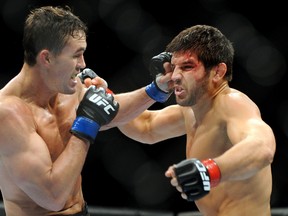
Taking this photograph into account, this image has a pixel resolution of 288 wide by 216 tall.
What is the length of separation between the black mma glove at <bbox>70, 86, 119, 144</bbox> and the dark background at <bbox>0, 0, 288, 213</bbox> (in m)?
1.14

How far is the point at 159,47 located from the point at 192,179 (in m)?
1.68

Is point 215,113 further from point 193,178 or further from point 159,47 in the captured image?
point 159,47

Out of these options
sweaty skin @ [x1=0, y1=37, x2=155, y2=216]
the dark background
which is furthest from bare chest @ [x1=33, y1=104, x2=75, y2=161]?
the dark background

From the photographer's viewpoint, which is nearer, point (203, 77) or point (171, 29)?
point (203, 77)

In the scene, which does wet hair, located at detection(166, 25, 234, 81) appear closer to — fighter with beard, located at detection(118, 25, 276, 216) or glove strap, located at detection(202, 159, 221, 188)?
fighter with beard, located at detection(118, 25, 276, 216)

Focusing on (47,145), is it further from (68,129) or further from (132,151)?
(132,151)

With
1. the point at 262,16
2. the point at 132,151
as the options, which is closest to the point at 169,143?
the point at 132,151

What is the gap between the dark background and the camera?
111 inches

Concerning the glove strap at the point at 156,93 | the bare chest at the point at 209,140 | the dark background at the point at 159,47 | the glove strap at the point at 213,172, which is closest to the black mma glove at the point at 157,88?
the glove strap at the point at 156,93

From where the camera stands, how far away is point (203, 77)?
176 centimetres

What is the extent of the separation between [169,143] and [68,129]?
1.39 metres

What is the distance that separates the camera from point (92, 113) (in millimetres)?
1689

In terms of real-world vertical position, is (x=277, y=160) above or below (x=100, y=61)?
below

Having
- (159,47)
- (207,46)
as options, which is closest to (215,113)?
(207,46)
